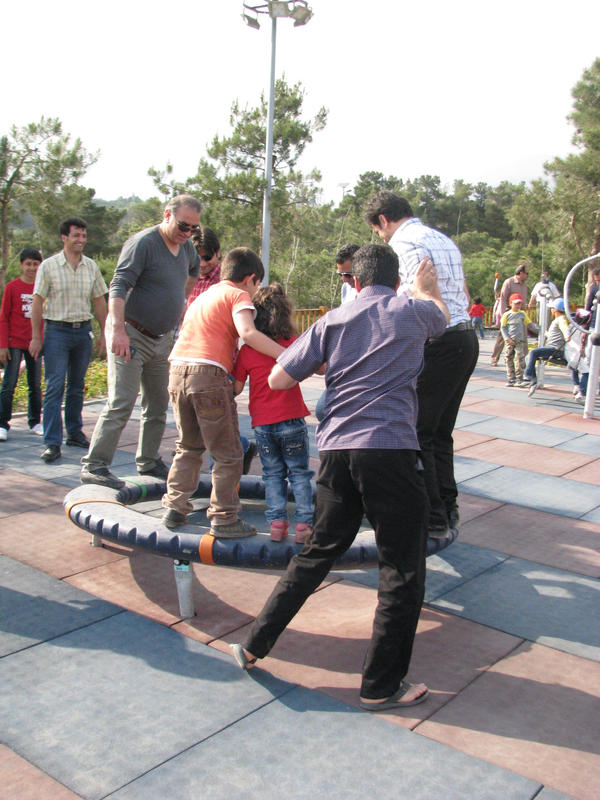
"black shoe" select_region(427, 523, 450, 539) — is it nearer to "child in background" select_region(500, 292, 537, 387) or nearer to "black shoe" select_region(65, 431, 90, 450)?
"black shoe" select_region(65, 431, 90, 450)

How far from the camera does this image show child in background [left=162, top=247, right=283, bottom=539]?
3.60 m

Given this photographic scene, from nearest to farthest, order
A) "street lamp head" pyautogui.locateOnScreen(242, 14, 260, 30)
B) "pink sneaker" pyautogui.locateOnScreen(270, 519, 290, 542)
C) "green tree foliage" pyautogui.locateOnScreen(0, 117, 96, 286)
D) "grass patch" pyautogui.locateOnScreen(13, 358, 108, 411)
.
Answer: "pink sneaker" pyautogui.locateOnScreen(270, 519, 290, 542)
"grass patch" pyautogui.locateOnScreen(13, 358, 108, 411)
"street lamp head" pyautogui.locateOnScreen(242, 14, 260, 30)
"green tree foliage" pyautogui.locateOnScreen(0, 117, 96, 286)

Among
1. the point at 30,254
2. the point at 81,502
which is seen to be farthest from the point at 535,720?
the point at 30,254

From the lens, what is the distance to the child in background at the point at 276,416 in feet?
12.1

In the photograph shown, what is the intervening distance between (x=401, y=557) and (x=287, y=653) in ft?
2.70

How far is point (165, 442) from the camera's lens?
7129 millimetres

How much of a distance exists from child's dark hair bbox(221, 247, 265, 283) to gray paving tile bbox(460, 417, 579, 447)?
4.81 m

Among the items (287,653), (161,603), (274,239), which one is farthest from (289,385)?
(274,239)

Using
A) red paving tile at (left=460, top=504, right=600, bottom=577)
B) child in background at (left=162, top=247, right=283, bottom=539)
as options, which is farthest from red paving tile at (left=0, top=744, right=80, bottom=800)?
red paving tile at (left=460, top=504, right=600, bottom=577)

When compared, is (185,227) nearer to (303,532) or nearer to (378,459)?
(303,532)

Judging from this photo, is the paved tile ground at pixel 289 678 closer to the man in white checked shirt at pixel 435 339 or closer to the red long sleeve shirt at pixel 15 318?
the man in white checked shirt at pixel 435 339

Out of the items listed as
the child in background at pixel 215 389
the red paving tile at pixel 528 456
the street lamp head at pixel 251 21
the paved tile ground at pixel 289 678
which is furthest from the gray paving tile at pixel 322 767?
the street lamp head at pixel 251 21

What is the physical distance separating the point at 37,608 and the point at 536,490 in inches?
152

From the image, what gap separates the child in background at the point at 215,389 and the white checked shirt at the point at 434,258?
755mm
